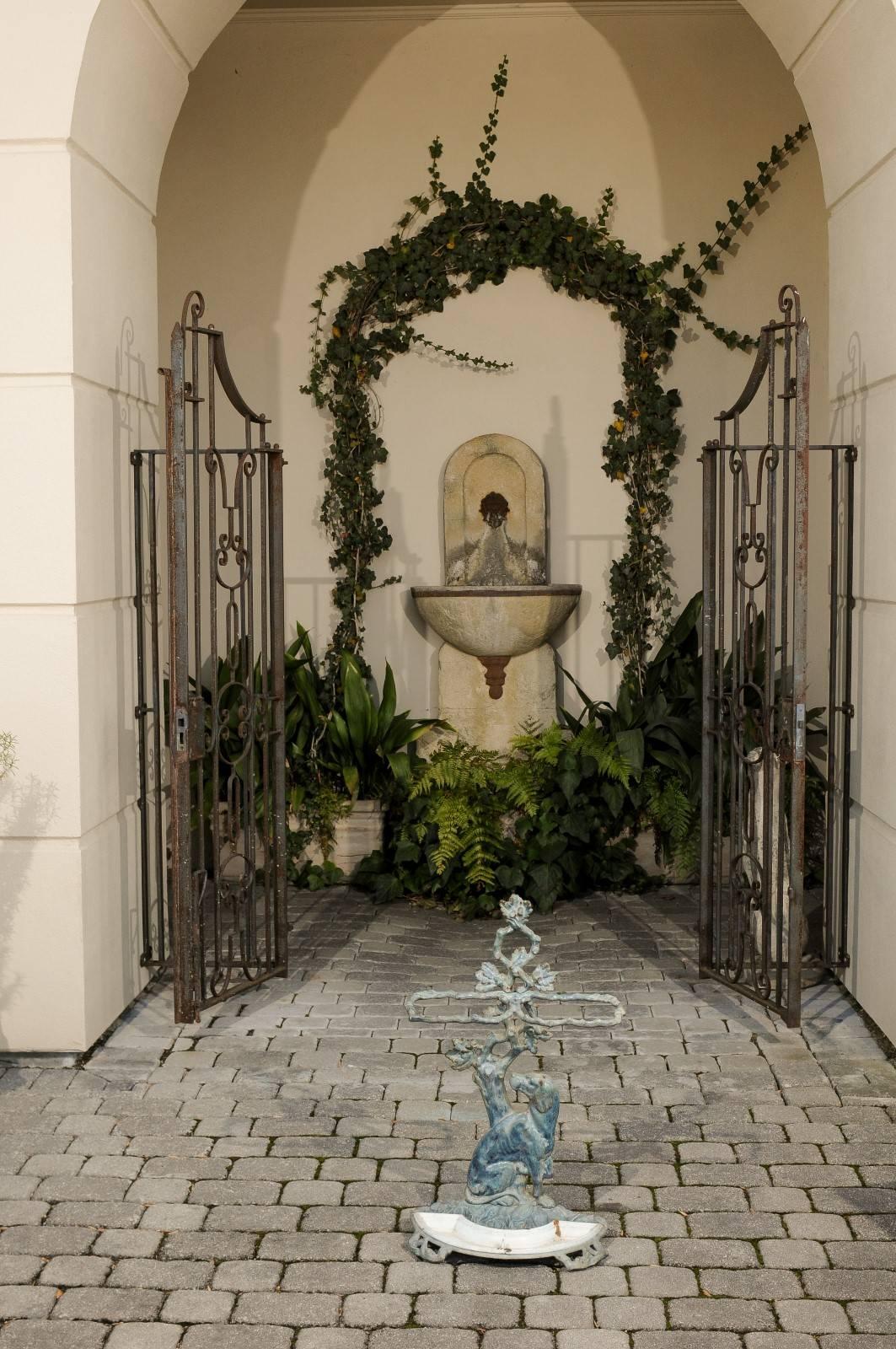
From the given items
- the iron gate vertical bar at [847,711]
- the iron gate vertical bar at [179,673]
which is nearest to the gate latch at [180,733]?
the iron gate vertical bar at [179,673]

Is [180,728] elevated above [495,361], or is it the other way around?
[495,361]

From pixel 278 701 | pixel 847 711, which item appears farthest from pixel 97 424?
pixel 847 711

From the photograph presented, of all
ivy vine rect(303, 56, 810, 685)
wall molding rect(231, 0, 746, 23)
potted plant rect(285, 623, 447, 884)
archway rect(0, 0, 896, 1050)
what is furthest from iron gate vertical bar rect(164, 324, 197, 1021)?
wall molding rect(231, 0, 746, 23)

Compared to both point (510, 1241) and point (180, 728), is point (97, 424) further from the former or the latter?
point (510, 1241)

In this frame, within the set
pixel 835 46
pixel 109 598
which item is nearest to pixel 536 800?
pixel 109 598

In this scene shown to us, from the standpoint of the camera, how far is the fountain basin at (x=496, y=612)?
6652 millimetres

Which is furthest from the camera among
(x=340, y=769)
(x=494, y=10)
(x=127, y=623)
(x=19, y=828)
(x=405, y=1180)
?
(x=494, y=10)

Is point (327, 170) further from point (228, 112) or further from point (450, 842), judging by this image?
point (450, 842)

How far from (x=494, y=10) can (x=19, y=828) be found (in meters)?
4.83

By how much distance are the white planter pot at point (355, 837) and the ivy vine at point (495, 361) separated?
84 centimetres

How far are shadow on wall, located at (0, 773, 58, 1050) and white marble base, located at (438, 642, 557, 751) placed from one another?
2.98m

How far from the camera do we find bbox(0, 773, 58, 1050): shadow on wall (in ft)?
14.1

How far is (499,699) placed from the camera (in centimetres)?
697

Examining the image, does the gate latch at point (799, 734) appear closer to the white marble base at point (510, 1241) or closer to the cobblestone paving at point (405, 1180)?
the cobblestone paving at point (405, 1180)
